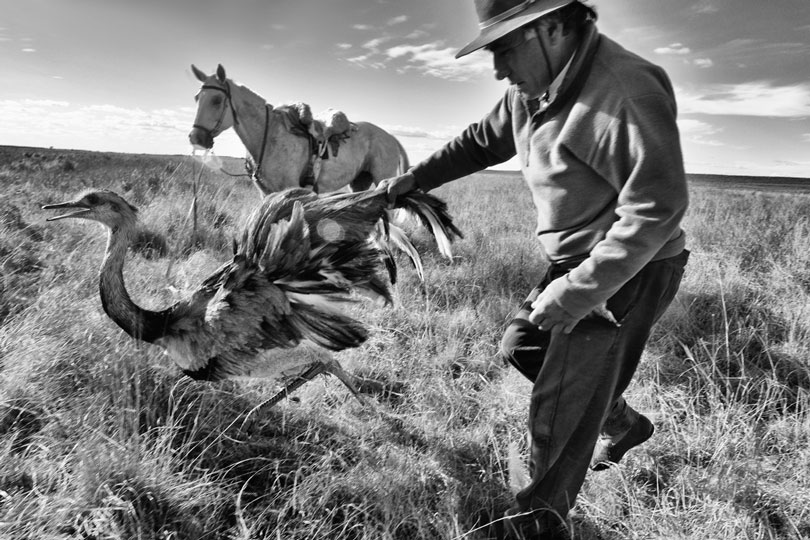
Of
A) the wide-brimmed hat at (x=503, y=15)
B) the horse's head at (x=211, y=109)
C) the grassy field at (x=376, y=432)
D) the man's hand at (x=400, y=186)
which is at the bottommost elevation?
the grassy field at (x=376, y=432)

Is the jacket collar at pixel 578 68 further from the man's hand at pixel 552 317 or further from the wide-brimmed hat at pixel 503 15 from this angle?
the man's hand at pixel 552 317

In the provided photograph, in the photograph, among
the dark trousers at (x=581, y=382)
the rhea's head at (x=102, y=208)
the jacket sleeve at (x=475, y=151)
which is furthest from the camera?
the rhea's head at (x=102, y=208)

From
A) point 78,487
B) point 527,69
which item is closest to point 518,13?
point 527,69

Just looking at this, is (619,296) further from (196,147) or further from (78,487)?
(196,147)

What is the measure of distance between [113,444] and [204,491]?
51 centimetres

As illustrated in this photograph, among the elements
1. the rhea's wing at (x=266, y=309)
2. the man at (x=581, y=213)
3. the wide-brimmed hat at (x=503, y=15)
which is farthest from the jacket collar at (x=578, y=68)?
the rhea's wing at (x=266, y=309)

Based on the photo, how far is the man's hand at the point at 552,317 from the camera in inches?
76.5

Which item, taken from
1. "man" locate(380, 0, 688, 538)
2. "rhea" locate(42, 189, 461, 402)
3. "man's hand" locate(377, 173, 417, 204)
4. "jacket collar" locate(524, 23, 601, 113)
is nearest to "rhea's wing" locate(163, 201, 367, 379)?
"rhea" locate(42, 189, 461, 402)

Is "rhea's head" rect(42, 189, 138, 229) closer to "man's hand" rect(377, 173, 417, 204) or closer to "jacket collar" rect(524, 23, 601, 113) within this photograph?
"man's hand" rect(377, 173, 417, 204)

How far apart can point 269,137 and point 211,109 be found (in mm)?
836

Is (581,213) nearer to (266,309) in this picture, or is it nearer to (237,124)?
(266,309)

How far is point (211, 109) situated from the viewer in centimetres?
652

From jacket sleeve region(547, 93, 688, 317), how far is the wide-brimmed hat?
48 centimetres

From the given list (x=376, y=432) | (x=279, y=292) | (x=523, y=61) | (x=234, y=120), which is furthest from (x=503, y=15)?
(x=234, y=120)
